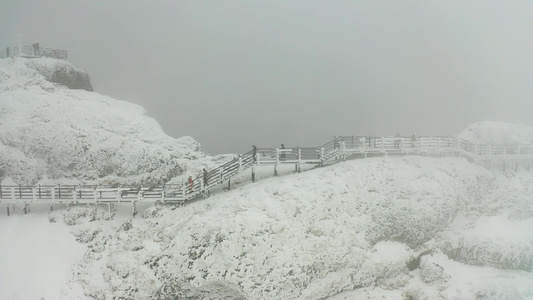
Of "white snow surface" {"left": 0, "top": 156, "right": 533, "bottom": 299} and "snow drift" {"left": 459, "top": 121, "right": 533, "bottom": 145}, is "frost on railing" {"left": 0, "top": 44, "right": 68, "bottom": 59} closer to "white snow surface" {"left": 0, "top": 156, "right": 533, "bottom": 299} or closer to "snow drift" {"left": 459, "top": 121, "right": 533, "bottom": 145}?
"white snow surface" {"left": 0, "top": 156, "right": 533, "bottom": 299}

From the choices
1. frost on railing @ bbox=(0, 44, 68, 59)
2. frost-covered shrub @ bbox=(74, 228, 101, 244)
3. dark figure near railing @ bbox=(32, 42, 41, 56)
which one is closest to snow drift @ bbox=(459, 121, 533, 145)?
frost-covered shrub @ bbox=(74, 228, 101, 244)

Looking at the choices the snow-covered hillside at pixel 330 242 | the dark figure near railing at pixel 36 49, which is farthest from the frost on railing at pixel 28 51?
the snow-covered hillside at pixel 330 242

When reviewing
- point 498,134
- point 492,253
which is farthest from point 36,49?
point 498,134

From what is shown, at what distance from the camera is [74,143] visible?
21.4 m

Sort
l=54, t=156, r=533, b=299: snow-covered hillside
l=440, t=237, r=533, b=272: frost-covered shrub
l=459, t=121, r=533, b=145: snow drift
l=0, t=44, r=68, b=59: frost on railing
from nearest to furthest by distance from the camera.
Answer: l=54, t=156, r=533, b=299: snow-covered hillside → l=440, t=237, r=533, b=272: frost-covered shrub → l=459, t=121, r=533, b=145: snow drift → l=0, t=44, r=68, b=59: frost on railing

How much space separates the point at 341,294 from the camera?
1534 cm

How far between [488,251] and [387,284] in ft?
19.5

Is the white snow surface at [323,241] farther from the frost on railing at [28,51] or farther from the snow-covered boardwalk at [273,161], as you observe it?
the frost on railing at [28,51]

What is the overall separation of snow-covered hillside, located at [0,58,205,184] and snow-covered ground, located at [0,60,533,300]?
3.3 inches

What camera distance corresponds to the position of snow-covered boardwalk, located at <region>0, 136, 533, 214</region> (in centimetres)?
1891

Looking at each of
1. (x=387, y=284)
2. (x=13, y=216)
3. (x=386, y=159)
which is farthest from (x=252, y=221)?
(x=13, y=216)

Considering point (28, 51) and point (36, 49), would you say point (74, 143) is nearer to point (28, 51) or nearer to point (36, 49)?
point (36, 49)

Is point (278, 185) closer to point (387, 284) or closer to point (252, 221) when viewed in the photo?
point (252, 221)

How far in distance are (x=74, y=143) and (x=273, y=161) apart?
12.7 m
